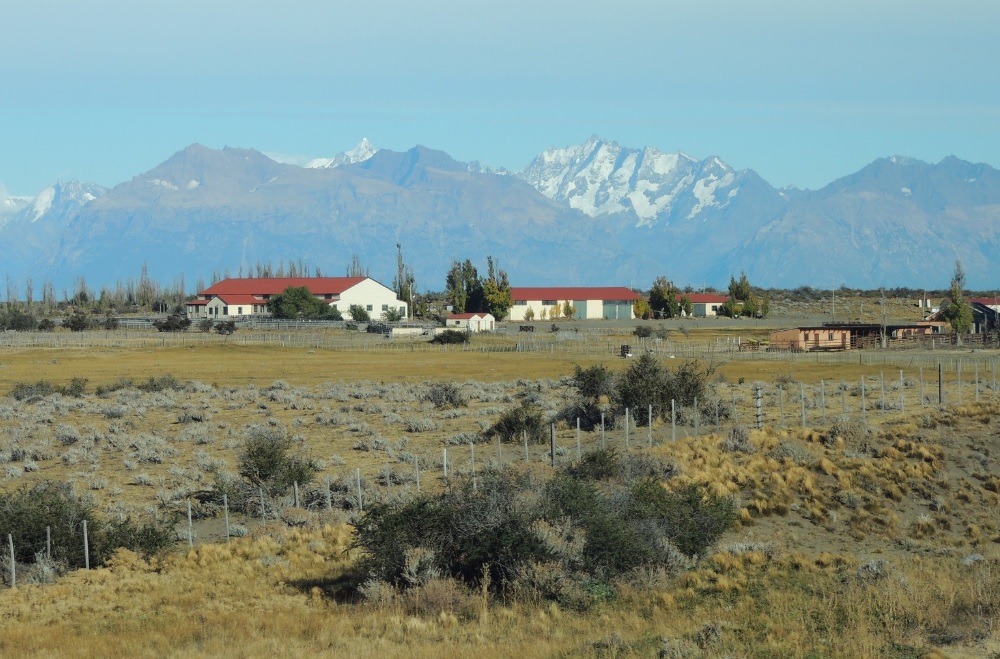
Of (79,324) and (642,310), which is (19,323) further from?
(642,310)

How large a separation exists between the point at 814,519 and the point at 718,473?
11.5 feet

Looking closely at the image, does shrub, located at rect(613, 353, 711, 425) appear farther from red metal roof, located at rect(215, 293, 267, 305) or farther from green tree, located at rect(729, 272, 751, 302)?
green tree, located at rect(729, 272, 751, 302)

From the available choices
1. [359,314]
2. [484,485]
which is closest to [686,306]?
[359,314]

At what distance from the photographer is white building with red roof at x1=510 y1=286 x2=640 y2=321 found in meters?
164

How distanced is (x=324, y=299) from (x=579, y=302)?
3897 cm

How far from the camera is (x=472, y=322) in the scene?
4916 inches

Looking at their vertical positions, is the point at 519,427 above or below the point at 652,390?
below

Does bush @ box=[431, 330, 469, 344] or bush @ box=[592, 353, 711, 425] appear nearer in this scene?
bush @ box=[592, 353, 711, 425]

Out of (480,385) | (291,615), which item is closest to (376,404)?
(480,385)

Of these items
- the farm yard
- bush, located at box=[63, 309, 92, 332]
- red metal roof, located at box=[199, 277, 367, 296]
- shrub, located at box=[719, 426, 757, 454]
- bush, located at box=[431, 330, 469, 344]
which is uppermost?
red metal roof, located at box=[199, 277, 367, 296]

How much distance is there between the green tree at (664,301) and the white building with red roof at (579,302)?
494cm

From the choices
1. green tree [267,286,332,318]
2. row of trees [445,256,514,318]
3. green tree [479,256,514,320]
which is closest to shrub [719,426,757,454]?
green tree [267,286,332,318]

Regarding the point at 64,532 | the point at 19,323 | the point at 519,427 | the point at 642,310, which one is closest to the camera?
the point at 64,532

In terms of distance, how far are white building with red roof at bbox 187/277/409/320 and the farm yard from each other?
86.5 meters
